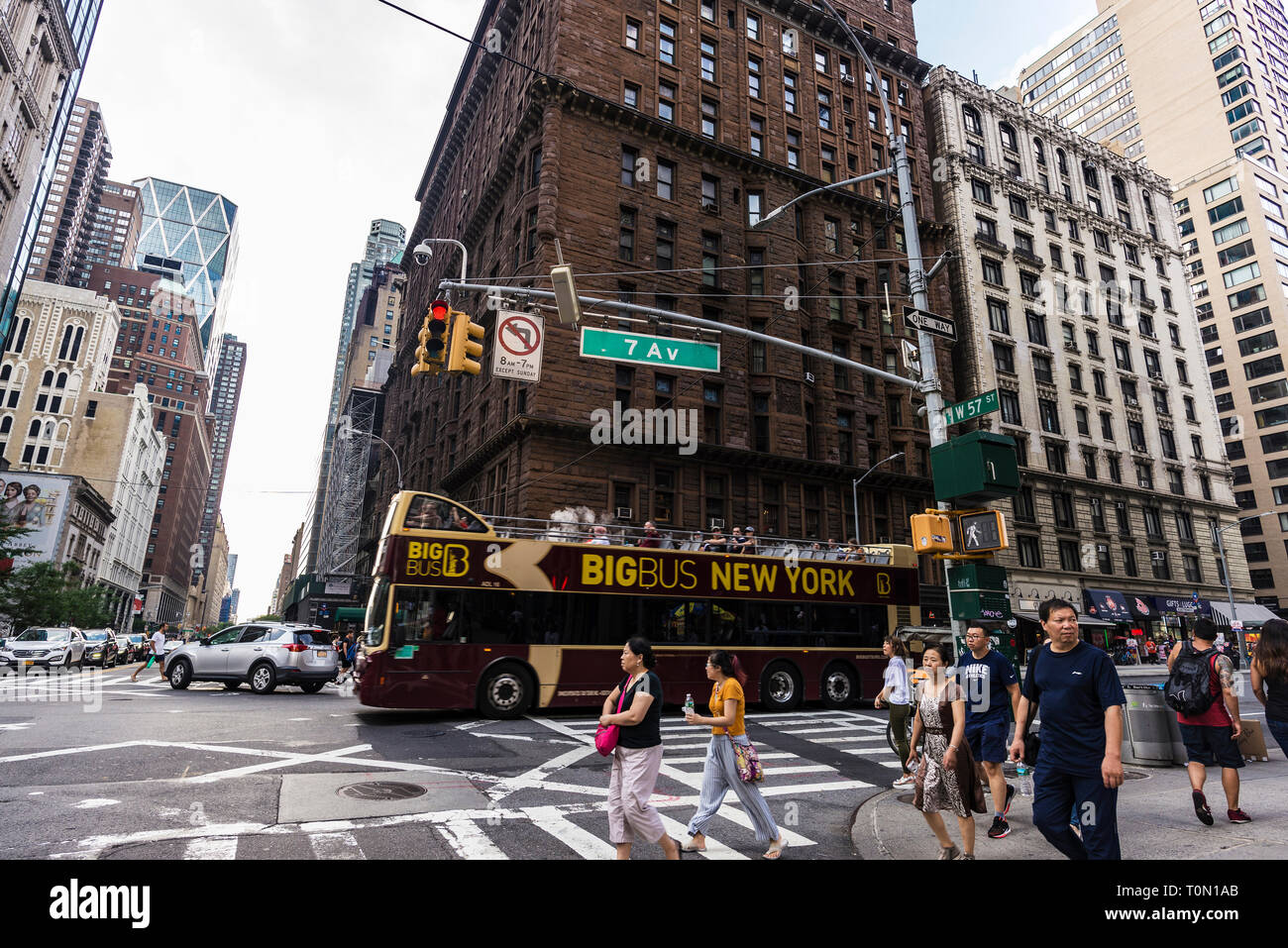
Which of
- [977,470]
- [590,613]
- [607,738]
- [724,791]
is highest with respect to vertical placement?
[977,470]

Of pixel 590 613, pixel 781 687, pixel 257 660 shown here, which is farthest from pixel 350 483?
pixel 781 687

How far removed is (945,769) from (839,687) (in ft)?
44.8

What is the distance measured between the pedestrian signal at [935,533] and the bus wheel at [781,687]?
9.34 metres

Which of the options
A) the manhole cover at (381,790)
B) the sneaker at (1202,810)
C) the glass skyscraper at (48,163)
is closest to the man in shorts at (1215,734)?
the sneaker at (1202,810)

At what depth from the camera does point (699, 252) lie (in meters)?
35.1

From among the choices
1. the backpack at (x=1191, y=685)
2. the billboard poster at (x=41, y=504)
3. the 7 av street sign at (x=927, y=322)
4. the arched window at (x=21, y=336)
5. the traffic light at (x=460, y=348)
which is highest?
the arched window at (x=21, y=336)

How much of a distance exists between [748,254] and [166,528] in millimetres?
148162

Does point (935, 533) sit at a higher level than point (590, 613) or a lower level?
higher

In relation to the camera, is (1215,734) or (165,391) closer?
(1215,734)

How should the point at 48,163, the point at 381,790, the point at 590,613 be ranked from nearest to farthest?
the point at 381,790 < the point at 590,613 < the point at 48,163

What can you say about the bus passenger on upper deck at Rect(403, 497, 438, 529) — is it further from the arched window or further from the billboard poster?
the arched window

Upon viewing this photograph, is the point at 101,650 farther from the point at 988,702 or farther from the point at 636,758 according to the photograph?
the point at 988,702

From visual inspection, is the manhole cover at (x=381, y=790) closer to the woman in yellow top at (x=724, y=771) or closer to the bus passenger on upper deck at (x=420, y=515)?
the woman in yellow top at (x=724, y=771)

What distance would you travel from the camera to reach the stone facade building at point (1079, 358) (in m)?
44.2
